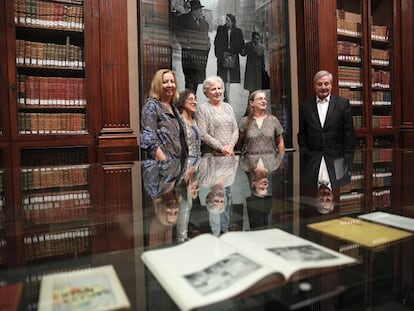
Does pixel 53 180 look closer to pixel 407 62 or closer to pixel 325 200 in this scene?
pixel 325 200

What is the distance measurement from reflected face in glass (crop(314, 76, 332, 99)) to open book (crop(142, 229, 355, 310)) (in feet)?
9.99

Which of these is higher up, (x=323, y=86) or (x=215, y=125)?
(x=323, y=86)

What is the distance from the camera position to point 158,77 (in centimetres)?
297

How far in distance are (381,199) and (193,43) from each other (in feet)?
10.7

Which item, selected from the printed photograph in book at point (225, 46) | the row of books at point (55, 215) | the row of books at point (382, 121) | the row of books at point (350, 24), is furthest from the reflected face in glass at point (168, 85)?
the row of books at point (382, 121)

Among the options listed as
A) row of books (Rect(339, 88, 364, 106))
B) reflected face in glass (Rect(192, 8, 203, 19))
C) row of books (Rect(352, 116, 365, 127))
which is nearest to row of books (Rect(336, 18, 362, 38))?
row of books (Rect(339, 88, 364, 106))

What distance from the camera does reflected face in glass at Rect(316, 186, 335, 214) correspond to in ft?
3.02

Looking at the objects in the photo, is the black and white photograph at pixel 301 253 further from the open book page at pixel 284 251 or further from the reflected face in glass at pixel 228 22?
the reflected face in glass at pixel 228 22

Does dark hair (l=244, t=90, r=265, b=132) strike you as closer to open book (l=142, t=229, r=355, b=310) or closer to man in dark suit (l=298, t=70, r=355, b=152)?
man in dark suit (l=298, t=70, r=355, b=152)

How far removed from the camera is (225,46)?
13.7 feet

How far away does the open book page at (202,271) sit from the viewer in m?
0.48

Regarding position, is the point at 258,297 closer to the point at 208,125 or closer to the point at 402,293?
the point at 402,293

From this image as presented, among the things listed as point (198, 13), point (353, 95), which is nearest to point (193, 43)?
point (198, 13)

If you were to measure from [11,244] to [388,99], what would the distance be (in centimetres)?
546
